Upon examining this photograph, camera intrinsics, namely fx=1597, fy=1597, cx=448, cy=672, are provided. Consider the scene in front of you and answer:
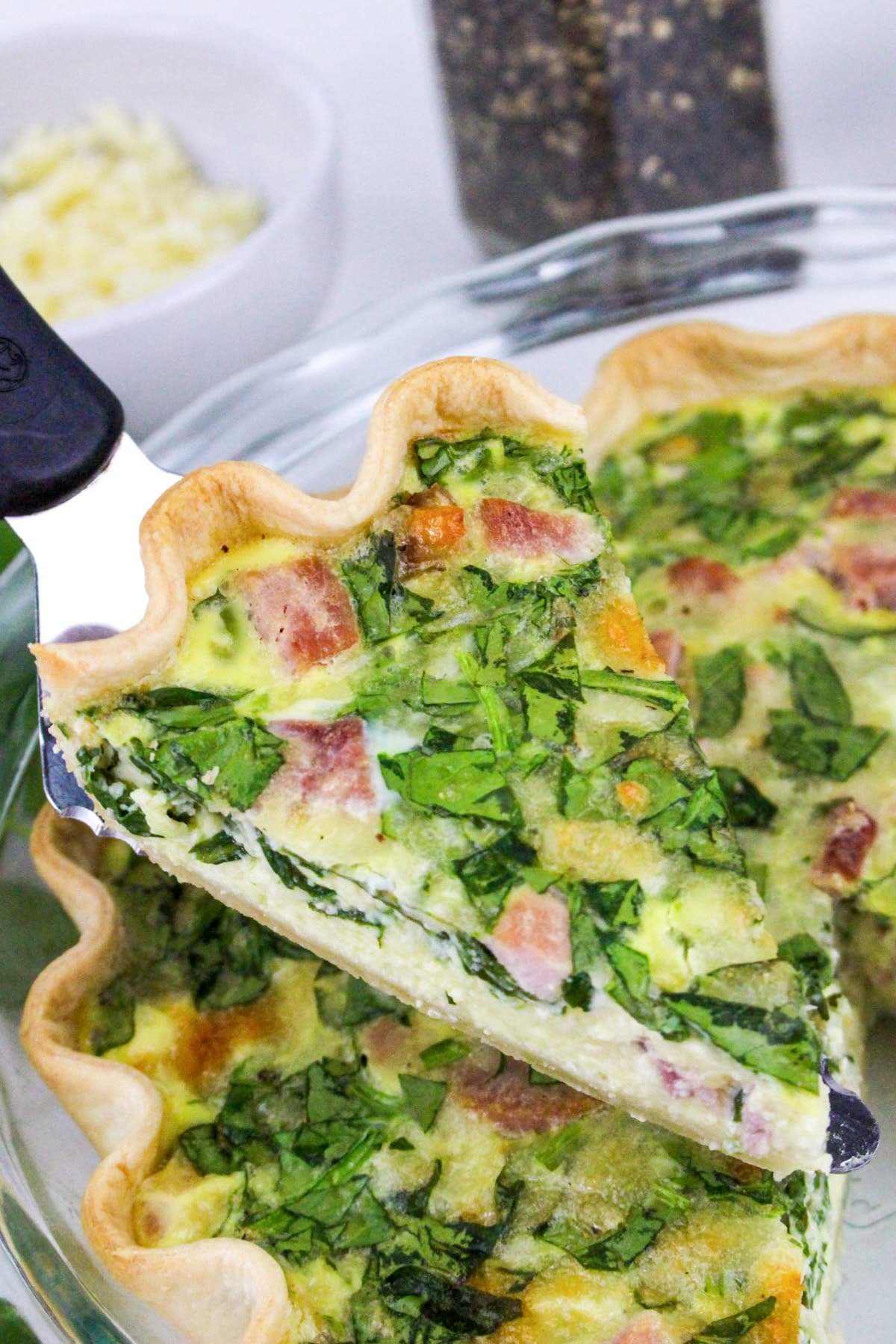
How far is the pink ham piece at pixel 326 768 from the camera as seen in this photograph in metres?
1.86

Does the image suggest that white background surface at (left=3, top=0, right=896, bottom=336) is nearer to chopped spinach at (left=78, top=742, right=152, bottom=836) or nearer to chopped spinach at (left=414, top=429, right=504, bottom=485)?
chopped spinach at (left=414, top=429, right=504, bottom=485)

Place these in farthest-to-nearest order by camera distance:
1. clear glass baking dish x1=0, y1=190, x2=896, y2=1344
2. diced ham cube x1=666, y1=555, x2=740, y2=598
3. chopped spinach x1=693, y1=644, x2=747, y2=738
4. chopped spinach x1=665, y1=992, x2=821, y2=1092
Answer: clear glass baking dish x1=0, y1=190, x2=896, y2=1344 < diced ham cube x1=666, y1=555, x2=740, y2=598 < chopped spinach x1=693, y1=644, x2=747, y2=738 < chopped spinach x1=665, y1=992, x2=821, y2=1092

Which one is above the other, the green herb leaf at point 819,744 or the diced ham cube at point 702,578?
the diced ham cube at point 702,578

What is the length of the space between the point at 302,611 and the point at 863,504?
969 millimetres

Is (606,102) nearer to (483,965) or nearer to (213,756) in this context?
(213,756)

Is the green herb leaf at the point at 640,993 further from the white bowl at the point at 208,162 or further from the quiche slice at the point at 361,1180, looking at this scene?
the white bowl at the point at 208,162

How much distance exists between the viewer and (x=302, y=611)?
1.99m

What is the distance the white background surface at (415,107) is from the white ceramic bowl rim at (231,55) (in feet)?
1.17

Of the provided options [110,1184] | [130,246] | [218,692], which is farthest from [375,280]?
[110,1184]

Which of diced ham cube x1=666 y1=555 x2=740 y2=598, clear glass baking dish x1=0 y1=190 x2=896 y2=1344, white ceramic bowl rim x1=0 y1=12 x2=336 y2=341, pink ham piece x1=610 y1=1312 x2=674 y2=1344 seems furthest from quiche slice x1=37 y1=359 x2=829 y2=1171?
white ceramic bowl rim x1=0 y1=12 x2=336 y2=341

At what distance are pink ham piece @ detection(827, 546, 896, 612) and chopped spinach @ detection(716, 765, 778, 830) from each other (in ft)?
1.12

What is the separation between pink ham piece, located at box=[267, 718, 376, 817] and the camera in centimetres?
186

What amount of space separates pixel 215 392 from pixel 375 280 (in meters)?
1.25

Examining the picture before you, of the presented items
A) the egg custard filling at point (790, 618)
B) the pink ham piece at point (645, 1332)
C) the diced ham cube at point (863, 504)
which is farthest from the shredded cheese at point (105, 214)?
the pink ham piece at point (645, 1332)
